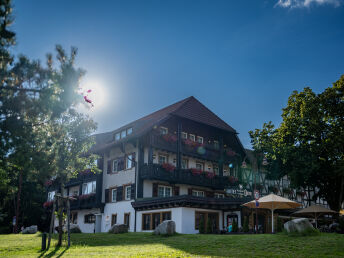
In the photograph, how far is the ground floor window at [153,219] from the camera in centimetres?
2887

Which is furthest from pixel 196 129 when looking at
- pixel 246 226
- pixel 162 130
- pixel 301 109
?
pixel 246 226

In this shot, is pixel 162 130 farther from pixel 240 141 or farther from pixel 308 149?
pixel 308 149

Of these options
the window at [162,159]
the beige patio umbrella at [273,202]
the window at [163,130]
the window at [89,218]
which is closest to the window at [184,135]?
the window at [163,130]

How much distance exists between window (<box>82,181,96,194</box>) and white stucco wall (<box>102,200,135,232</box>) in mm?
2685

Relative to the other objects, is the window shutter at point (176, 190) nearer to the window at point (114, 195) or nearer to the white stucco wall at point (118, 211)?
the white stucco wall at point (118, 211)

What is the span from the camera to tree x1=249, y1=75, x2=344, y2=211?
102 ft

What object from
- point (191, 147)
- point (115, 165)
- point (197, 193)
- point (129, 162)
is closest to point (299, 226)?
point (197, 193)

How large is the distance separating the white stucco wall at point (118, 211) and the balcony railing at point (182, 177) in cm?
322

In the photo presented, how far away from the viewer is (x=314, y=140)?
33.0m

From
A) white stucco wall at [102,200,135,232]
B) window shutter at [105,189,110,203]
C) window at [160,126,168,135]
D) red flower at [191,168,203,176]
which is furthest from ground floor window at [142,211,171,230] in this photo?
window at [160,126,168,135]

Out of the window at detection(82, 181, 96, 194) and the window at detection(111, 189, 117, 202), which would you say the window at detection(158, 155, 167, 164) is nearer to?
the window at detection(111, 189, 117, 202)

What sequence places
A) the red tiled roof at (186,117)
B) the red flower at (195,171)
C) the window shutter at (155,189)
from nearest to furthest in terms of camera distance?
the window shutter at (155,189) < the red flower at (195,171) < the red tiled roof at (186,117)

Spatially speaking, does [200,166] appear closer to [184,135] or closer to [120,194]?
[184,135]

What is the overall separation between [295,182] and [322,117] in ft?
20.0
